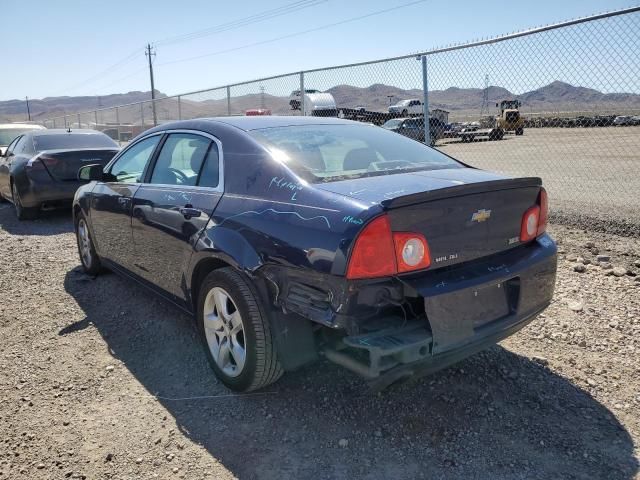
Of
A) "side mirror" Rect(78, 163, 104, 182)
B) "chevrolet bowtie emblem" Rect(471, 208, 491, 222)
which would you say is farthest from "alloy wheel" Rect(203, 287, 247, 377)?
"side mirror" Rect(78, 163, 104, 182)

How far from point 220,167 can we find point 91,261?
8.80 feet

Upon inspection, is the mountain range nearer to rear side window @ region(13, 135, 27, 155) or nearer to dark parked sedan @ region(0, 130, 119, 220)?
dark parked sedan @ region(0, 130, 119, 220)

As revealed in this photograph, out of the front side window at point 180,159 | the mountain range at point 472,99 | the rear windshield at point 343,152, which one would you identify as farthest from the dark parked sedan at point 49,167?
the rear windshield at point 343,152

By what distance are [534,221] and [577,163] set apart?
36.8ft

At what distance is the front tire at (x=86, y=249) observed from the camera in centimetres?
510

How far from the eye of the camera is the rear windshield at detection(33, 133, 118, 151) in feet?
27.4

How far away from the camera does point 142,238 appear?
12.6ft

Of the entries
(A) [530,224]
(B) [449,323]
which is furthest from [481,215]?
(B) [449,323]

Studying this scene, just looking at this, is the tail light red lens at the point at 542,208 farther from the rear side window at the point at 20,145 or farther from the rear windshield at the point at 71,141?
the rear side window at the point at 20,145

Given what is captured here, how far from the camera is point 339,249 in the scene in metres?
2.27

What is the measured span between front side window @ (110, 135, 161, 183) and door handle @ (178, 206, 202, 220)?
3.20ft

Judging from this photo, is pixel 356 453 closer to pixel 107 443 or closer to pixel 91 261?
pixel 107 443

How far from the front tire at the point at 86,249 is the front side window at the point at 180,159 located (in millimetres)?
1658

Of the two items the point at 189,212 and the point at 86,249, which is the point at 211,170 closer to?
the point at 189,212
